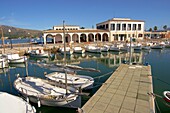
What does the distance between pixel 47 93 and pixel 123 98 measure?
663 centimetres

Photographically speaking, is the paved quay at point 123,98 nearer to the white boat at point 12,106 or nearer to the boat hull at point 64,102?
the boat hull at point 64,102

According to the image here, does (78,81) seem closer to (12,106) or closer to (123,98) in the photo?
(123,98)

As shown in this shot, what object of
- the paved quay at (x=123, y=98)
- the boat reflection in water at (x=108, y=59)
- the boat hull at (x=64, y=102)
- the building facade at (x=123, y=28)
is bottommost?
the boat hull at (x=64, y=102)

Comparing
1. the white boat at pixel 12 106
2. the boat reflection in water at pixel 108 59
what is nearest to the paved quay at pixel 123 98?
the white boat at pixel 12 106

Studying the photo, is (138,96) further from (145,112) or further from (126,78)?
(126,78)

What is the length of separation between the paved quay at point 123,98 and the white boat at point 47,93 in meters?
2.02

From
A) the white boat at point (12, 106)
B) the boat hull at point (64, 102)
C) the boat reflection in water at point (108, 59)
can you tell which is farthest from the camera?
the boat reflection in water at point (108, 59)

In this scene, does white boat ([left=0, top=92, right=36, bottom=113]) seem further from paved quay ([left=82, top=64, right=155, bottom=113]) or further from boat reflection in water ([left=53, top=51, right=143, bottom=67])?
boat reflection in water ([left=53, top=51, right=143, bottom=67])

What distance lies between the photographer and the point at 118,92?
11328 millimetres

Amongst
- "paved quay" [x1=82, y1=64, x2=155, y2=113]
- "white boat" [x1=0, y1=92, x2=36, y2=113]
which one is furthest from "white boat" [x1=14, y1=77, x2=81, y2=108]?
"white boat" [x1=0, y1=92, x2=36, y2=113]

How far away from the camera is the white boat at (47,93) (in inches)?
440

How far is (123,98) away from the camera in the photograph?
1023 centimetres

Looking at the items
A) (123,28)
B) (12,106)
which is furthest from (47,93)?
(123,28)

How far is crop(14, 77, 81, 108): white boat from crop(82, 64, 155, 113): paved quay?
2020mm
